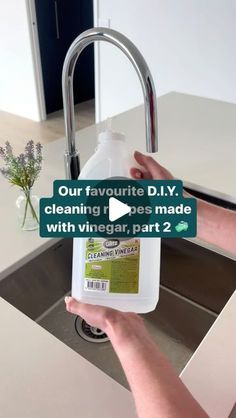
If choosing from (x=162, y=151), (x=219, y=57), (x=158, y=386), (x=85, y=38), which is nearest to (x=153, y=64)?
(x=219, y=57)

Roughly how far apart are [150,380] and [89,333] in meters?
0.49

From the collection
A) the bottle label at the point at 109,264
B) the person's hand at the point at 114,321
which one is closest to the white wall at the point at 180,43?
the bottle label at the point at 109,264

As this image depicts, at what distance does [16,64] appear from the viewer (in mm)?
3641

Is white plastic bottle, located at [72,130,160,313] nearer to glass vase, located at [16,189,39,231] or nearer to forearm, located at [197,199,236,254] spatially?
forearm, located at [197,199,236,254]

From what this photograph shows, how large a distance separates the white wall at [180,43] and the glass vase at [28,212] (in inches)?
74.3

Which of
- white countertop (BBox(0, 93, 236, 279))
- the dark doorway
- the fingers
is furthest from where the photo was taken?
the dark doorway

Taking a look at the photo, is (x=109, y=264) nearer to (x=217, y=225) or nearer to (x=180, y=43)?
(x=217, y=225)

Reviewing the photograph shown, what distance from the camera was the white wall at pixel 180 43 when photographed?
7.31ft

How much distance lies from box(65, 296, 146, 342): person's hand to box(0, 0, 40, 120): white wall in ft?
11.2

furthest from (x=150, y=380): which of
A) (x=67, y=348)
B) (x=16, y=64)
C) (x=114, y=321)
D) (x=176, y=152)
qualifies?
(x=16, y=64)

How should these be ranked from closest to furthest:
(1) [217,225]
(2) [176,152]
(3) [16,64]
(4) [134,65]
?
(4) [134,65] < (1) [217,225] < (2) [176,152] < (3) [16,64]

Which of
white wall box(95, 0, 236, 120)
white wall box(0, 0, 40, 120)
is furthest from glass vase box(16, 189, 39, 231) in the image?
white wall box(0, 0, 40, 120)

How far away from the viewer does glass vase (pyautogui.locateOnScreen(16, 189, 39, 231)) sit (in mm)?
873

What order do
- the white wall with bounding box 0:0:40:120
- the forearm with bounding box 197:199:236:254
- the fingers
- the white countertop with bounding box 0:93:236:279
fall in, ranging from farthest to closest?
the white wall with bounding box 0:0:40:120 → the white countertop with bounding box 0:93:236:279 → the forearm with bounding box 197:199:236:254 → the fingers
